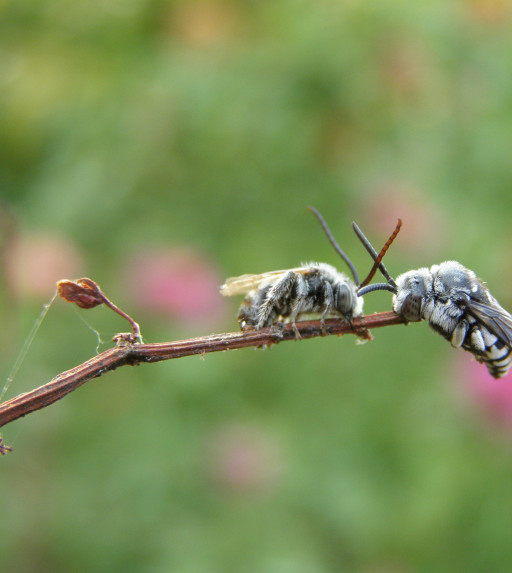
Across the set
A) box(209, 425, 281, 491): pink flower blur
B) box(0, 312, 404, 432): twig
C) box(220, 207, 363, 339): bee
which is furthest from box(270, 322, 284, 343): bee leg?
box(209, 425, 281, 491): pink flower blur

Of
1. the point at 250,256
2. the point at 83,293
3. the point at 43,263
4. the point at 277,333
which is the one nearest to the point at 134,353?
the point at 83,293

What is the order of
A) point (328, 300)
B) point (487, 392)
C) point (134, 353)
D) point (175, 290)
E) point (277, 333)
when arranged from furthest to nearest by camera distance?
point (175, 290)
point (487, 392)
point (328, 300)
point (277, 333)
point (134, 353)

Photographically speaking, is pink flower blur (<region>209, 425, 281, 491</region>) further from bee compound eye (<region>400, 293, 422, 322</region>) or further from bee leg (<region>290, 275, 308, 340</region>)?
bee compound eye (<region>400, 293, 422, 322</region>)

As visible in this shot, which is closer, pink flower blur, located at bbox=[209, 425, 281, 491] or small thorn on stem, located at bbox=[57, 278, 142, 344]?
small thorn on stem, located at bbox=[57, 278, 142, 344]

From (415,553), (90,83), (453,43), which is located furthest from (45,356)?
(453,43)

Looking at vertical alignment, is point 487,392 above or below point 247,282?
above

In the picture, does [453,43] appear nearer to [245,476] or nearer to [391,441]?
[391,441]

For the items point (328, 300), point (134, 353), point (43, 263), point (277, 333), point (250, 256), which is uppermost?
point (250, 256)

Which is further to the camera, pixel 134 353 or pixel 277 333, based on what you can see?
pixel 277 333

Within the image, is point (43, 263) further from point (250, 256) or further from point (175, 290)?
point (250, 256)
